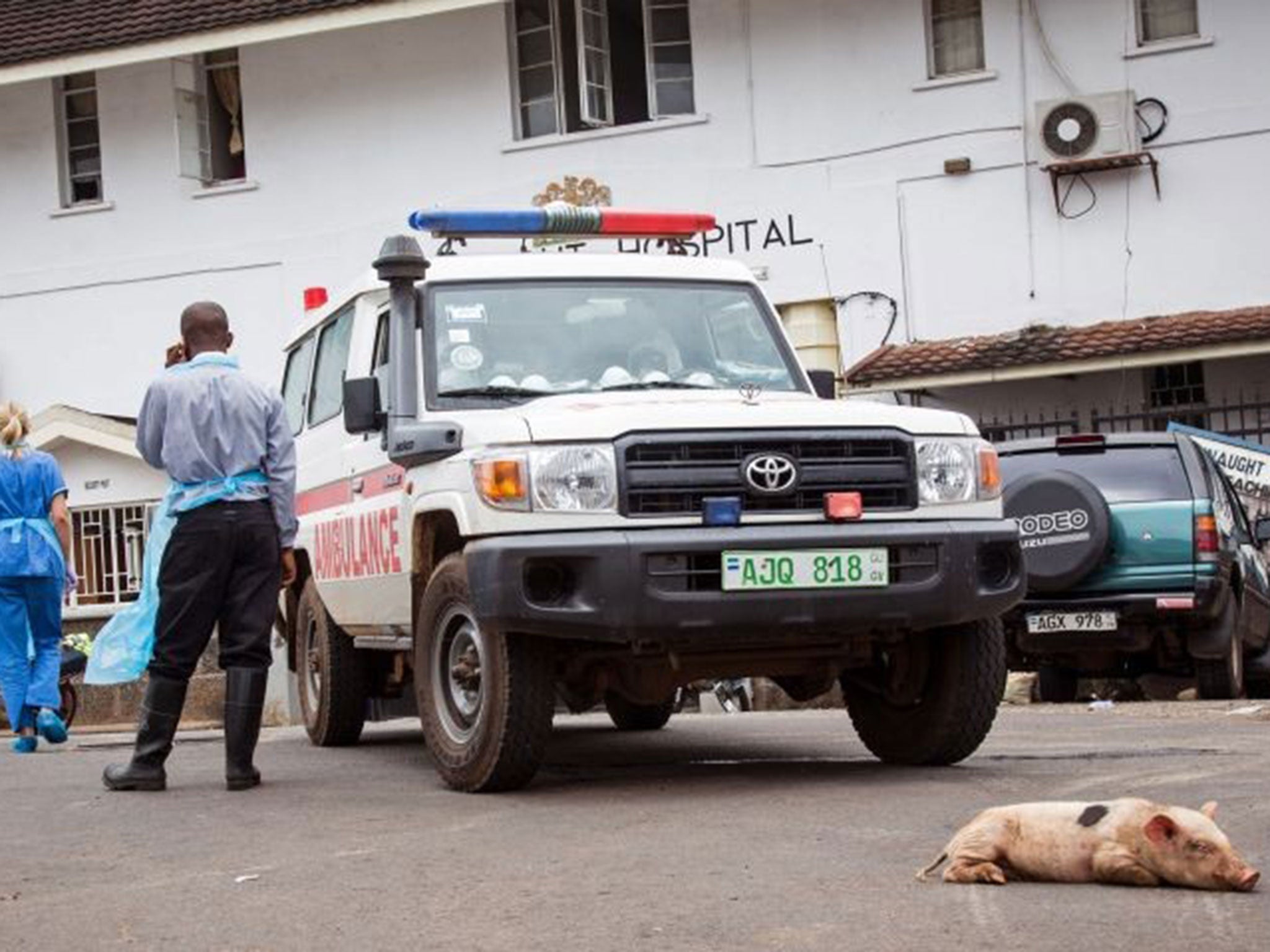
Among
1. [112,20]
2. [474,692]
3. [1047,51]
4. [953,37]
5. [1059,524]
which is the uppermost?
[112,20]

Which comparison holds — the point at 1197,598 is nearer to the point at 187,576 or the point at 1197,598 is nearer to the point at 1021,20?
the point at 187,576

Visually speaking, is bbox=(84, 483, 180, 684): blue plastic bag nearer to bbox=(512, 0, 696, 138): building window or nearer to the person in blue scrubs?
the person in blue scrubs

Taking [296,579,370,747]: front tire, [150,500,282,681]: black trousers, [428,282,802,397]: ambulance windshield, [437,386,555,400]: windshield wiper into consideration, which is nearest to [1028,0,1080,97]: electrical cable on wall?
[296,579,370,747]: front tire

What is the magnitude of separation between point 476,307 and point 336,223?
1620 centimetres

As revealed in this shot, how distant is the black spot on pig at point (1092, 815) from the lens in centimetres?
623

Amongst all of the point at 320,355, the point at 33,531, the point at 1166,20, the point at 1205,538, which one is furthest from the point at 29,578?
the point at 1166,20

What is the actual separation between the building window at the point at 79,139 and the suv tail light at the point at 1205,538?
16.0 meters

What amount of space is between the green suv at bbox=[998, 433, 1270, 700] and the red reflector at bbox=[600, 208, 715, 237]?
383cm

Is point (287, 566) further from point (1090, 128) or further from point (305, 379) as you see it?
point (1090, 128)

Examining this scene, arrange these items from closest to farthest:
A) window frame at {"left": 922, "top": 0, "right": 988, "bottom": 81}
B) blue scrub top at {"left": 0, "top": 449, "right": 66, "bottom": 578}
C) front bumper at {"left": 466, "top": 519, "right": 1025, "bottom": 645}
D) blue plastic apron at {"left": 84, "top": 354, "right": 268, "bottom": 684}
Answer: front bumper at {"left": 466, "top": 519, "right": 1025, "bottom": 645} < blue plastic apron at {"left": 84, "top": 354, "right": 268, "bottom": 684} < blue scrub top at {"left": 0, "top": 449, "right": 66, "bottom": 578} < window frame at {"left": 922, "top": 0, "right": 988, "bottom": 81}

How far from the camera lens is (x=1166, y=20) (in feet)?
73.5

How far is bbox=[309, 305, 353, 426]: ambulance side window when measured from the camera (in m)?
11.1

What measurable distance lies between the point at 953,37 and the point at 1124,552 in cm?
1000

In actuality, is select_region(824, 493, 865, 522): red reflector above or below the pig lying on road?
above
